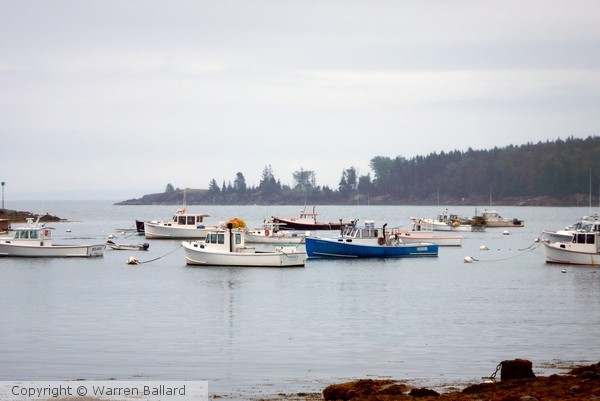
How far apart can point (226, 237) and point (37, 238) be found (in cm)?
1742

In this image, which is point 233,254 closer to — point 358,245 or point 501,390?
point 358,245

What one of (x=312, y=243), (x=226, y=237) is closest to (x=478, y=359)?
(x=226, y=237)

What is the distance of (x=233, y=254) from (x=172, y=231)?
47.7 m

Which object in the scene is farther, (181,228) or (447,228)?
(447,228)

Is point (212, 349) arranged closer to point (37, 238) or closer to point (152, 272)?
point (152, 272)

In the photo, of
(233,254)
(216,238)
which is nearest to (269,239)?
(216,238)

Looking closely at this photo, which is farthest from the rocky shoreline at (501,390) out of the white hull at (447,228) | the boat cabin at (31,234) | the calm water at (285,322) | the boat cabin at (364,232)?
the white hull at (447,228)

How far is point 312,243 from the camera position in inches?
3125

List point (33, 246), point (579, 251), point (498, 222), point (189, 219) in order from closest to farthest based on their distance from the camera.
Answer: point (579, 251) → point (33, 246) → point (189, 219) → point (498, 222)

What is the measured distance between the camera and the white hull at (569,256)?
230 feet

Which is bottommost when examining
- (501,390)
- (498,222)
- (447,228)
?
(501,390)

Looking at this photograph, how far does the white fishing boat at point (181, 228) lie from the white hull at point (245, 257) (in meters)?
40.4

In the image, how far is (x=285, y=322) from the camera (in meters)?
41.5

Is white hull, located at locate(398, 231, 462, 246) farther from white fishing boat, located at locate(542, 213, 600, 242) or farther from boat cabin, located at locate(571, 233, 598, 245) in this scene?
boat cabin, located at locate(571, 233, 598, 245)
